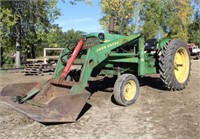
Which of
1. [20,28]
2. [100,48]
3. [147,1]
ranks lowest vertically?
[100,48]

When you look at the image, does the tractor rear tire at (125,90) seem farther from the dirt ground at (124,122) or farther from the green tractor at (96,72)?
the dirt ground at (124,122)

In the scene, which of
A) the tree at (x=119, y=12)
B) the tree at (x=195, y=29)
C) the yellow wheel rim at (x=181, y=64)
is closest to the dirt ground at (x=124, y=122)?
the yellow wheel rim at (x=181, y=64)

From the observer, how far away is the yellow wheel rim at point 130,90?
271 inches

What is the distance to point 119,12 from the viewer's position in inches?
1189

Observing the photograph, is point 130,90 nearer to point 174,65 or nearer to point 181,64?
point 174,65

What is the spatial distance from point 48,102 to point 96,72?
1821 millimetres

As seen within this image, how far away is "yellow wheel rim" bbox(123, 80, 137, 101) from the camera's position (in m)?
6.87

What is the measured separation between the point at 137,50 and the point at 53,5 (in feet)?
44.5

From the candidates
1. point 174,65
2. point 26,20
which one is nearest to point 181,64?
point 174,65

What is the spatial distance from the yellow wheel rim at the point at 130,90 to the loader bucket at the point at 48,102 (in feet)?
4.23

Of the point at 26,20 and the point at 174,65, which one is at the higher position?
the point at 26,20

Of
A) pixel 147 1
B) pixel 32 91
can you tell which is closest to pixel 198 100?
pixel 32 91

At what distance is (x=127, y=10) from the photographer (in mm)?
30438

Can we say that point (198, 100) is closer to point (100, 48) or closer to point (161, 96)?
point (161, 96)
